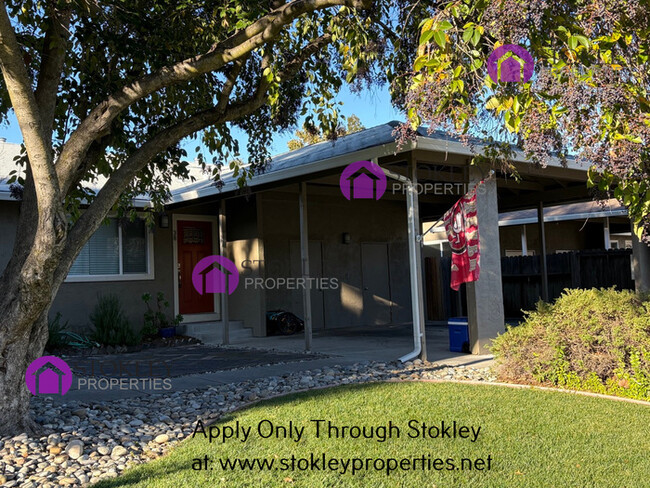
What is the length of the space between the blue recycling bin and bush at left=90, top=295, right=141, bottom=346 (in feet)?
19.9

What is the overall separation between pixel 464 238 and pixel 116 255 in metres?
7.46

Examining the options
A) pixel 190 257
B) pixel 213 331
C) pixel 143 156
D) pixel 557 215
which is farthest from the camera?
pixel 557 215

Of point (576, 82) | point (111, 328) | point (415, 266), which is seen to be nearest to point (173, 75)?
point (576, 82)

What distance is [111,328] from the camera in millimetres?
11930

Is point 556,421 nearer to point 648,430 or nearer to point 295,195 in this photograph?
point 648,430

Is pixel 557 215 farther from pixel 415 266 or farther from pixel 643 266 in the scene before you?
pixel 415 266

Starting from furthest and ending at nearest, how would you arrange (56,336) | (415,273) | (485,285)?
(56,336)
(485,285)
(415,273)

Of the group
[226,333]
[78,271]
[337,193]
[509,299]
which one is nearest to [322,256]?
[337,193]

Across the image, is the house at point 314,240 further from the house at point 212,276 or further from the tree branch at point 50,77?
the tree branch at point 50,77

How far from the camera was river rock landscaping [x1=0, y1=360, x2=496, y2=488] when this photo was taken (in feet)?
15.0

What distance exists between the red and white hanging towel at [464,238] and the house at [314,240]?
2.06ft

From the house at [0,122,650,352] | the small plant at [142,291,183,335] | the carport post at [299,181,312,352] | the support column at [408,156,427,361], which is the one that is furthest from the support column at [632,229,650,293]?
the small plant at [142,291,183,335]

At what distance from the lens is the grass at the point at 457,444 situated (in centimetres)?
420

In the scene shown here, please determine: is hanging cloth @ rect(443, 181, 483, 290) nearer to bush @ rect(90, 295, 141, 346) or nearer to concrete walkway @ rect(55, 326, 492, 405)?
concrete walkway @ rect(55, 326, 492, 405)
